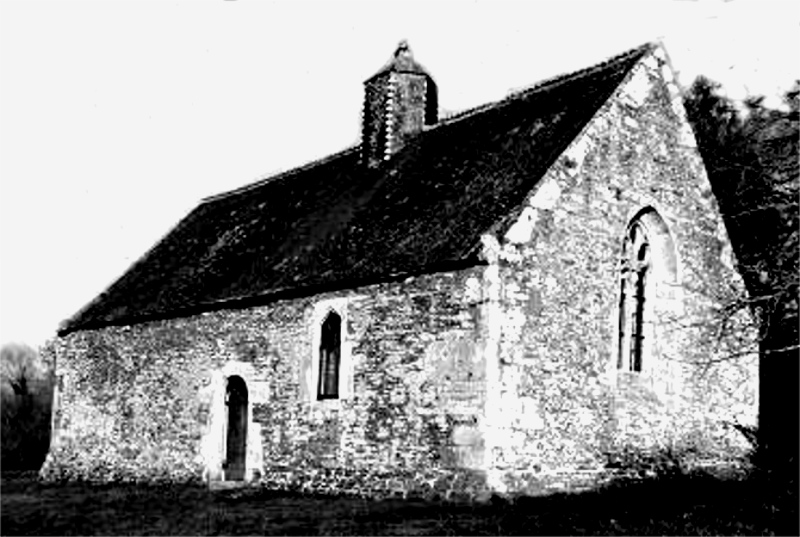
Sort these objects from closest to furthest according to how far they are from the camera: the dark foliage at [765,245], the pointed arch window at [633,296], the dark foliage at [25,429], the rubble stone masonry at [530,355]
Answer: the dark foliage at [765,245] → the rubble stone masonry at [530,355] → the pointed arch window at [633,296] → the dark foliage at [25,429]

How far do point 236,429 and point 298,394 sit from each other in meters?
2.83

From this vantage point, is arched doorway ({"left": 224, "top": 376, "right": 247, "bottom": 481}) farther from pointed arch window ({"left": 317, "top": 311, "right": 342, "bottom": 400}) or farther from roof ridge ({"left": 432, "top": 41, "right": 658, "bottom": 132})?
roof ridge ({"left": 432, "top": 41, "right": 658, "bottom": 132})

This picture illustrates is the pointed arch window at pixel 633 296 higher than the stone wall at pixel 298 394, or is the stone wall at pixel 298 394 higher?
the pointed arch window at pixel 633 296

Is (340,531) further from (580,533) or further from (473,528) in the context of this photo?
(580,533)

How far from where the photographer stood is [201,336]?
22750mm

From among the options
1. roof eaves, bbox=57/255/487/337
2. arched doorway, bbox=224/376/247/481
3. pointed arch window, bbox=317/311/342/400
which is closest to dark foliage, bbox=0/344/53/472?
roof eaves, bbox=57/255/487/337

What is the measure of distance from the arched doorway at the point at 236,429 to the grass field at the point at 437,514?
8.28 feet

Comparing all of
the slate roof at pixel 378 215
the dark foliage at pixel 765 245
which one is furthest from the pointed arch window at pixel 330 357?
the dark foliage at pixel 765 245

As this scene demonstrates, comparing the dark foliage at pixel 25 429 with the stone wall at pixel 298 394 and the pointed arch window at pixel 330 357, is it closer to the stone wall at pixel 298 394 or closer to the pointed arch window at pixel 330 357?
the stone wall at pixel 298 394

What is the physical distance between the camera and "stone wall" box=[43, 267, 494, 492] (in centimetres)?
1639

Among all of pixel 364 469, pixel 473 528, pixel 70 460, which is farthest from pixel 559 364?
pixel 70 460

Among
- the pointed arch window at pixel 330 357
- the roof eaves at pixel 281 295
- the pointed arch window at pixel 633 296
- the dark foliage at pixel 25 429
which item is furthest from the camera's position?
the dark foliage at pixel 25 429

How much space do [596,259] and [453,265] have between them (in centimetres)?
278

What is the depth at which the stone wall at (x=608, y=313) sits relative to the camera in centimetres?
1620
